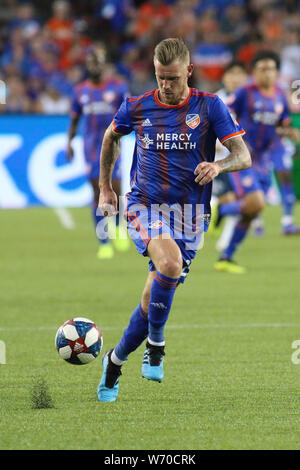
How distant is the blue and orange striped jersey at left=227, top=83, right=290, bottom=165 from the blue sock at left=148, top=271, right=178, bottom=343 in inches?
266

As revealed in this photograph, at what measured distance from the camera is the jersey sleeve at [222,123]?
224 inches

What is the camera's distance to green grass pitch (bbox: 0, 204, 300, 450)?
15.8 ft

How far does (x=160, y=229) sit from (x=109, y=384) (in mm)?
938

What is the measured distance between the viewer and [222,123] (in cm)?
571

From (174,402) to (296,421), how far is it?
0.78m

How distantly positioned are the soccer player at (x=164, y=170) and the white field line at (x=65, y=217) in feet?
33.7

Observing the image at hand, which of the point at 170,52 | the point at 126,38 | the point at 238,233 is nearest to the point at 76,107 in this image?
the point at 238,233

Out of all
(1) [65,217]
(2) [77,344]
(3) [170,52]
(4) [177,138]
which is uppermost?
(3) [170,52]

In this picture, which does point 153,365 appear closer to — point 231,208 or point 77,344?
point 77,344

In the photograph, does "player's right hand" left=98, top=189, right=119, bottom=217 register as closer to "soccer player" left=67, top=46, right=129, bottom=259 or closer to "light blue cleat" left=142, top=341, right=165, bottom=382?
"light blue cleat" left=142, top=341, right=165, bottom=382

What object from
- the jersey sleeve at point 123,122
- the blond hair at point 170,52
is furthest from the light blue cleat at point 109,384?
the blond hair at point 170,52

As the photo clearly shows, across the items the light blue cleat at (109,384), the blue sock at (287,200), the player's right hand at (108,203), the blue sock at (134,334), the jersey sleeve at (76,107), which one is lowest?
the blue sock at (287,200)

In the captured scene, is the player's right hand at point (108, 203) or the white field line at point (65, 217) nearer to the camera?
the player's right hand at point (108, 203)

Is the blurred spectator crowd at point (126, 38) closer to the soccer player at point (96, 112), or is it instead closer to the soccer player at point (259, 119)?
the soccer player at point (96, 112)
